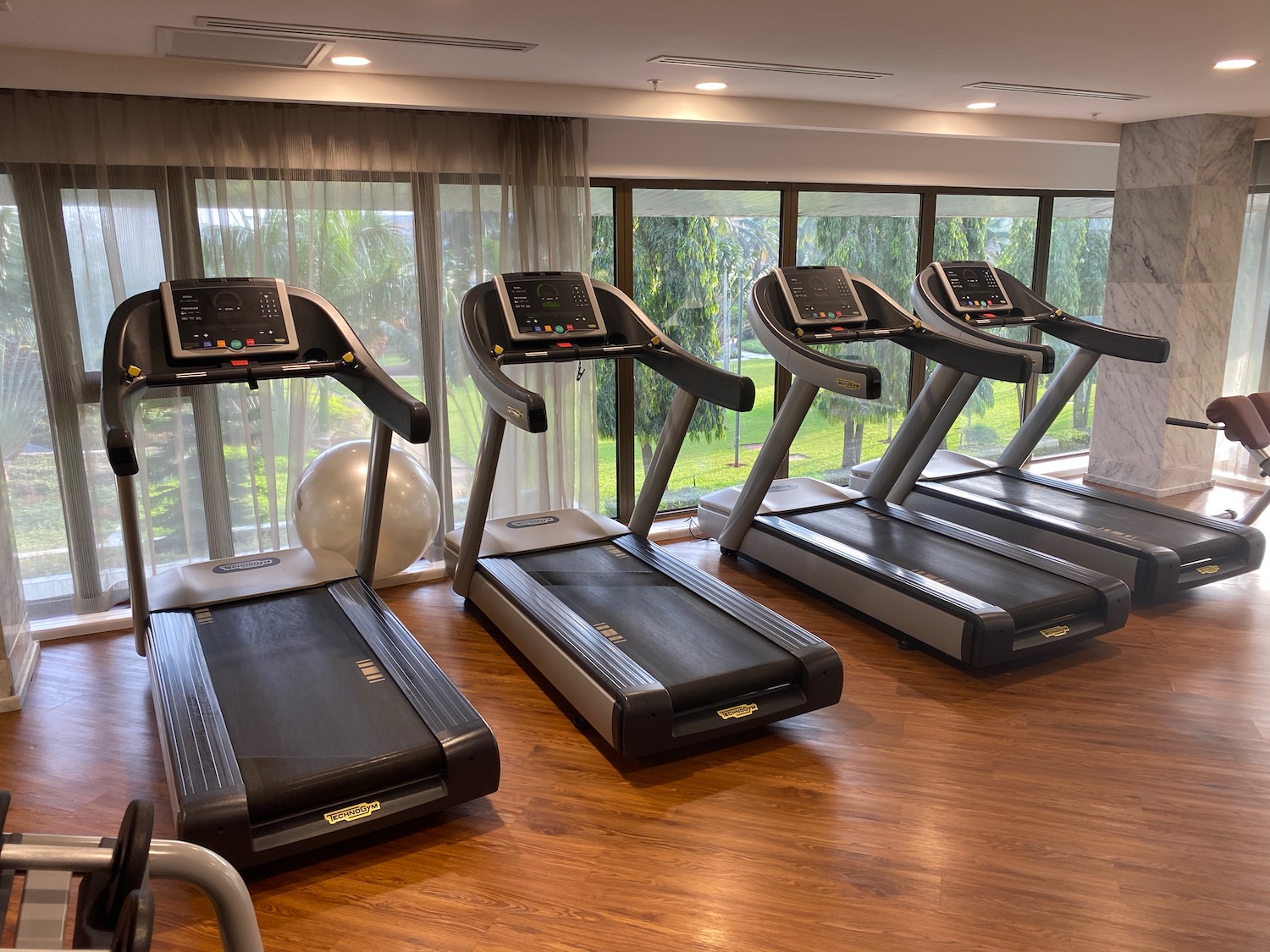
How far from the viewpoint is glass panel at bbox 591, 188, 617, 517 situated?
508cm

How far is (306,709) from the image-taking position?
2.85m

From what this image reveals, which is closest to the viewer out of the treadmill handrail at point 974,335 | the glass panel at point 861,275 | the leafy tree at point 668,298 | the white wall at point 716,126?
the white wall at point 716,126

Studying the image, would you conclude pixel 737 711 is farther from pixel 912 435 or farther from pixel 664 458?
pixel 912 435

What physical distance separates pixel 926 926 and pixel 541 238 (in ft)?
11.5

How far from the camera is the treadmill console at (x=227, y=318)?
341 centimetres

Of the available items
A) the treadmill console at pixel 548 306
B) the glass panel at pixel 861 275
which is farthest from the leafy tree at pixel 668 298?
the treadmill console at pixel 548 306

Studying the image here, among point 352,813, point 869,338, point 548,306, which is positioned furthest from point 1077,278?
point 352,813

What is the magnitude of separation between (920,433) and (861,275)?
165cm

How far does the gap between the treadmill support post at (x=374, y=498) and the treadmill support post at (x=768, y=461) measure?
1729 mm

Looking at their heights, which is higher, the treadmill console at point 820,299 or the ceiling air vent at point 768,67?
the ceiling air vent at point 768,67

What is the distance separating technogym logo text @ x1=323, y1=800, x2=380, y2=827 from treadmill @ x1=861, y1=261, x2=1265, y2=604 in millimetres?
3273

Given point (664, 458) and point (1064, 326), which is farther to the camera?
point (1064, 326)

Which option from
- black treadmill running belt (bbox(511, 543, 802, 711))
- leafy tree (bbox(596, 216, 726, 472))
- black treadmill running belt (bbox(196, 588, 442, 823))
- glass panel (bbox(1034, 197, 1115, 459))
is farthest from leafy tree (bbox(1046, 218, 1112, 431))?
black treadmill running belt (bbox(196, 588, 442, 823))

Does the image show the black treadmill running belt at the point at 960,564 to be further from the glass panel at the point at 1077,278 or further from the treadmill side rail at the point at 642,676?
the glass panel at the point at 1077,278
